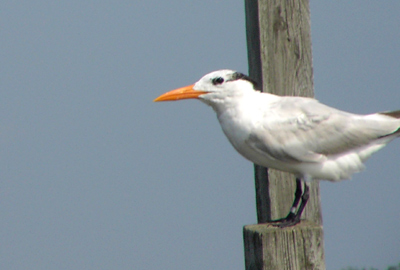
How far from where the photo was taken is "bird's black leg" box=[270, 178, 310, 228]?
4.72 meters

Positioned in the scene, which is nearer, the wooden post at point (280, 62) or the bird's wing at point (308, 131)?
the bird's wing at point (308, 131)

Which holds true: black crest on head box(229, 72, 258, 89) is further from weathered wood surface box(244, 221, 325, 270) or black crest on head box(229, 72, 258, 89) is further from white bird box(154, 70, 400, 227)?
weathered wood surface box(244, 221, 325, 270)

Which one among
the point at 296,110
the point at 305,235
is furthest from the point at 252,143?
the point at 305,235

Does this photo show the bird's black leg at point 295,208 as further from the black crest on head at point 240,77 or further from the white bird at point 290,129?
the black crest on head at point 240,77

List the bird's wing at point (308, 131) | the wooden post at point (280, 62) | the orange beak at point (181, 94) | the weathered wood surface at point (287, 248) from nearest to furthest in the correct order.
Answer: the weathered wood surface at point (287, 248), the bird's wing at point (308, 131), the orange beak at point (181, 94), the wooden post at point (280, 62)

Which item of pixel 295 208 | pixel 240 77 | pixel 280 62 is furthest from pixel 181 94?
pixel 295 208

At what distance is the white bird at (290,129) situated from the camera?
464 centimetres

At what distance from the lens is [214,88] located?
189 inches

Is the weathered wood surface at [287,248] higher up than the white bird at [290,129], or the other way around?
the white bird at [290,129]

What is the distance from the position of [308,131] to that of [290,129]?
167 millimetres

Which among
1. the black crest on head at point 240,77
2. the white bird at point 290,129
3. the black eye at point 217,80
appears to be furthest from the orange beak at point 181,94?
the black crest on head at point 240,77

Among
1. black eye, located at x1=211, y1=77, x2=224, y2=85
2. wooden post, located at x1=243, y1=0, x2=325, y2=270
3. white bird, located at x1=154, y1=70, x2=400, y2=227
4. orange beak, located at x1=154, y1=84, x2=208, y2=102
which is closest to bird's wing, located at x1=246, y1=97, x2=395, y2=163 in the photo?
white bird, located at x1=154, y1=70, x2=400, y2=227

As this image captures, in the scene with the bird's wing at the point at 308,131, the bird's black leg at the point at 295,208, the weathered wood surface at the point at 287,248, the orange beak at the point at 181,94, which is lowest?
the weathered wood surface at the point at 287,248

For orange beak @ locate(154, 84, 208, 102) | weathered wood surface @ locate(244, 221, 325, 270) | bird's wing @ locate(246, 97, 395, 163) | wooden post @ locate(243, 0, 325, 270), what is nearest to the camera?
weathered wood surface @ locate(244, 221, 325, 270)
